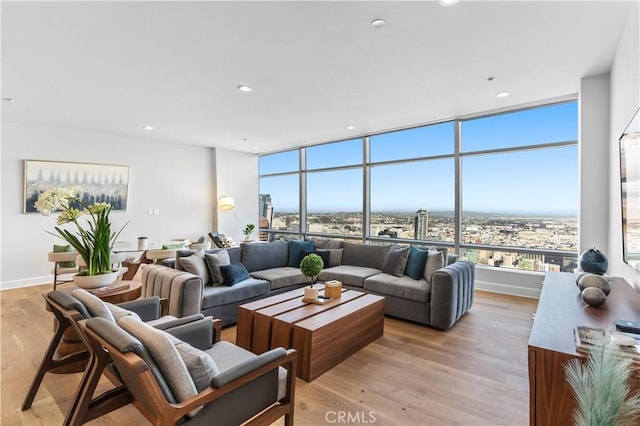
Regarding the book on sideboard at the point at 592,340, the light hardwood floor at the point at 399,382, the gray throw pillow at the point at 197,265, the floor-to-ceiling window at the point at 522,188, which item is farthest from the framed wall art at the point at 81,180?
the book on sideboard at the point at 592,340

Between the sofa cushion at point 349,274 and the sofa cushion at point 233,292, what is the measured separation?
92 centimetres

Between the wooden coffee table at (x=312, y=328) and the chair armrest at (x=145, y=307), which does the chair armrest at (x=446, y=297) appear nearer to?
the wooden coffee table at (x=312, y=328)

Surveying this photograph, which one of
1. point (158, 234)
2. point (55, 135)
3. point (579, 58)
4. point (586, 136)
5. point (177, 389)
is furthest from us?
point (158, 234)

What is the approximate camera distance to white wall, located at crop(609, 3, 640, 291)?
2.22 m

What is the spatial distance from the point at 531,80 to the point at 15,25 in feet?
16.0

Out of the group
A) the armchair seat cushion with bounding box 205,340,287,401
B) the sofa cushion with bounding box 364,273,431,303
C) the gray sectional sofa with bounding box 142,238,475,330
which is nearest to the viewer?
the armchair seat cushion with bounding box 205,340,287,401

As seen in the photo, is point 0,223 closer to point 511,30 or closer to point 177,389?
point 177,389

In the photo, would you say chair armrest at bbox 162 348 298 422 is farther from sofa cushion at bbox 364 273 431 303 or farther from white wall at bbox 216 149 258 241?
white wall at bbox 216 149 258 241

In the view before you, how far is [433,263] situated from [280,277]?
77.1 inches

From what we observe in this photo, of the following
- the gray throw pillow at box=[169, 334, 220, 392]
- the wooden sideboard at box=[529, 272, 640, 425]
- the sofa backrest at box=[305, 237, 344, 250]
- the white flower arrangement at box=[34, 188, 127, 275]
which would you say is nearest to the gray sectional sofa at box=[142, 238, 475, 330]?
the sofa backrest at box=[305, 237, 344, 250]

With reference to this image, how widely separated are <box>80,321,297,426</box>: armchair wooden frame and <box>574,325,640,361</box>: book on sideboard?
1285 millimetres

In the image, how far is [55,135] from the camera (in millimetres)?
5402

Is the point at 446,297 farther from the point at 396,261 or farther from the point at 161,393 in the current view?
the point at 161,393

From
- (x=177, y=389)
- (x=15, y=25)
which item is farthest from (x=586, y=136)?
(x=15, y=25)
